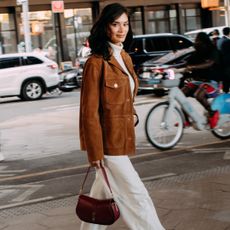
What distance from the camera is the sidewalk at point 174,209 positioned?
4969 millimetres

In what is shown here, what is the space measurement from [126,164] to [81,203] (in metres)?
0.40

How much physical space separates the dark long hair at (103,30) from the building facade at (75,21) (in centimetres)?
2436

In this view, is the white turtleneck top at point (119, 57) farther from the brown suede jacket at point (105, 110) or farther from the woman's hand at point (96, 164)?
the woman's hand at point (96, 164)

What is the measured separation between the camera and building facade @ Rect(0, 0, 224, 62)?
99.8ft

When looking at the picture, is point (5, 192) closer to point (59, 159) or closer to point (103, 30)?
point (59, 159)

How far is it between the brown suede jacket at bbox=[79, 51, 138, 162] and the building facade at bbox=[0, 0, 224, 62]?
80.2 feet

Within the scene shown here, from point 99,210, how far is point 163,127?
4.46 metres

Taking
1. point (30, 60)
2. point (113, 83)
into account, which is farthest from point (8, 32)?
point (113, 83)

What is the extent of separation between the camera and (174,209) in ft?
17.5

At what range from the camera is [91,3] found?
32.7m

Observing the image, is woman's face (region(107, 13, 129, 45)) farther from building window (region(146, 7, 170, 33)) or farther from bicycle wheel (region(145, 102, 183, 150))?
building window (region(146, 7, 170, 33))

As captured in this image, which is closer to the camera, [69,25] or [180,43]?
[180,43]

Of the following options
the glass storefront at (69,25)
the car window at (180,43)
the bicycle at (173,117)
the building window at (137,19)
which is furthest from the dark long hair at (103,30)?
the building window at (137,19)

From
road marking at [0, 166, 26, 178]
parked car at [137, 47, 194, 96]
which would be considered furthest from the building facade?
road marking at [0, 166, 26, 178]
